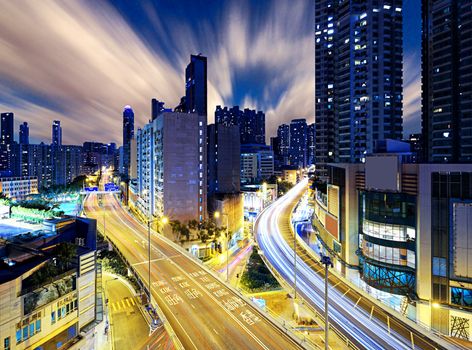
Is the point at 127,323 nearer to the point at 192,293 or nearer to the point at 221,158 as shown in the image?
the point at 192,293

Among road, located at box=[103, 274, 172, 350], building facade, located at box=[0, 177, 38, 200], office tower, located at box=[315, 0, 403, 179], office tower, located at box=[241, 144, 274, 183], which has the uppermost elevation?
office tower, located at box=[315, 0, 403, 179]

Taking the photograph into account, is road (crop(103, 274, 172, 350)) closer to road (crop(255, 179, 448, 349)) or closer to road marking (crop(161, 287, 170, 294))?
road marking (crop(161, 287, 170, 294))

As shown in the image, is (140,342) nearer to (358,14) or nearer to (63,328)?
(63,328)

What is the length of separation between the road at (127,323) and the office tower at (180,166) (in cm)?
2702

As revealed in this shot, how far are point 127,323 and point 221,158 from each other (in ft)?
225

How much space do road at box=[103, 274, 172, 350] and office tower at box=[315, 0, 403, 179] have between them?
216 feet

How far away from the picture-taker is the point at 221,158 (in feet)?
329

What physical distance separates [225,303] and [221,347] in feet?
22.1

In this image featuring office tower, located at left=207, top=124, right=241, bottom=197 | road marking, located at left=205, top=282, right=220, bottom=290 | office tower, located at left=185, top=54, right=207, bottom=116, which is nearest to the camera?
road marking, located at left=205, top=282, right=220, bottom=290

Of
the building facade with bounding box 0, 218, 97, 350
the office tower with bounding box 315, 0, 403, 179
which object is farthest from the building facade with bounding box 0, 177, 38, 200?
the office tower with bounding box 315, 0, 403, 179

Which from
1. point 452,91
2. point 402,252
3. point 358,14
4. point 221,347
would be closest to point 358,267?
point 402,252

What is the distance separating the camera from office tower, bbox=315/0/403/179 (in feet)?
242

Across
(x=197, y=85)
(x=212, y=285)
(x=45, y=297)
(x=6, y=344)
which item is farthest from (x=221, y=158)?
(x=6, y=344)

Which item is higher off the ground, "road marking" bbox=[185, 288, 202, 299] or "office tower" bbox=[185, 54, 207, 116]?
"office tower" bbox=[185, 54, 207, 116]
